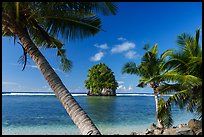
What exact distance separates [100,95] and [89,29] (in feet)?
230

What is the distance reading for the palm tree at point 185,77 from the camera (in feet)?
29.1

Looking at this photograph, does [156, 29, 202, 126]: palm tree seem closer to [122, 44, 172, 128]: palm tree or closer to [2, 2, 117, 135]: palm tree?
[122, 44, 172, 128]: palm tree

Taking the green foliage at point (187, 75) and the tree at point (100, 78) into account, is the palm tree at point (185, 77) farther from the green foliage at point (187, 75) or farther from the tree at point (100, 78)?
the tree at point (100, 78)

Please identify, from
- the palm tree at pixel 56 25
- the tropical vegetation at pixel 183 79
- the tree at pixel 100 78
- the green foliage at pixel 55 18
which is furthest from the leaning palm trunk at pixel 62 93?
the tree at pixel 100 78

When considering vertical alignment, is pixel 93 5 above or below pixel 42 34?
above

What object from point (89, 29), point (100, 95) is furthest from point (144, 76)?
point (100, 95)

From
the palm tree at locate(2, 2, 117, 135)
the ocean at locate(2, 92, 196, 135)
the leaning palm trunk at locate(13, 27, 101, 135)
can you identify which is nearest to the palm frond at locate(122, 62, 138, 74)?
the ocean at locate(2, 92, 196, 135)

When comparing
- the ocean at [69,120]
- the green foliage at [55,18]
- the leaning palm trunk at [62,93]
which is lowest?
the ocean at [69,120]

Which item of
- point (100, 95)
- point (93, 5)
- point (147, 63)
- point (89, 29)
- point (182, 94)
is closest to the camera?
point (93, 5)

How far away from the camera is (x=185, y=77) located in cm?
866

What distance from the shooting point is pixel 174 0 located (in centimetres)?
424

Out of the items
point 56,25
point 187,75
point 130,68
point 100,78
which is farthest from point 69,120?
point 100,78

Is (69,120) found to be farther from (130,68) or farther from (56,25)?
(56,25)

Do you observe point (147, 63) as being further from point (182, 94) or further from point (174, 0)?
point (174, 0)
